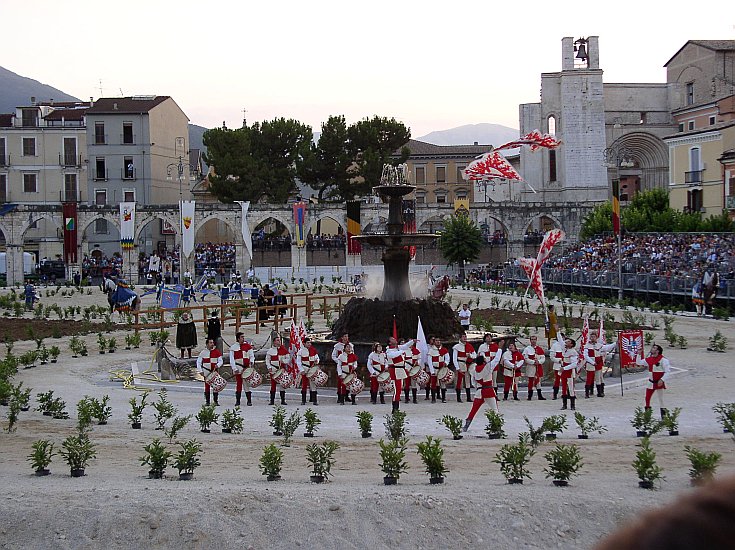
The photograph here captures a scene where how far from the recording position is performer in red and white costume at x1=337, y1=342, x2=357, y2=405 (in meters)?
18.8

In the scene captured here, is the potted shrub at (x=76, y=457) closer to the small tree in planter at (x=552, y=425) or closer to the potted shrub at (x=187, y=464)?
the potted shrub at (x=187, y=464)

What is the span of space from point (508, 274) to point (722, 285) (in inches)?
758

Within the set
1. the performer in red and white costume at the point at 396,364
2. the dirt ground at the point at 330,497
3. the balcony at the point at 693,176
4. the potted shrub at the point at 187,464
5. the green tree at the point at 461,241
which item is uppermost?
the balcony at the point at 693,176

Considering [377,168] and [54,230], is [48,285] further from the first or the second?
[377,168]

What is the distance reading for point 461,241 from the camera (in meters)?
59.0

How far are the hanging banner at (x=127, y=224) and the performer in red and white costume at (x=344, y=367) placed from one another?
4431cm

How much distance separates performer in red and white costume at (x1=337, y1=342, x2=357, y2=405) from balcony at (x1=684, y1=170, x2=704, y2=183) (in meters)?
39.2

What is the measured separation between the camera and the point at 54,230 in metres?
71.4

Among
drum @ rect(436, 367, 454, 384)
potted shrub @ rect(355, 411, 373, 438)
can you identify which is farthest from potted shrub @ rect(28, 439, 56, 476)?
drum @ rect(436, 367, 454, 384)

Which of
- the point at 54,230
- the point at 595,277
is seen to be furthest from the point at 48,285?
the point at 595,277

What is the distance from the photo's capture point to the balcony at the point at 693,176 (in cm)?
5284

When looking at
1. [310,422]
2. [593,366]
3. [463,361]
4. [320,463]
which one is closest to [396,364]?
[463,361]

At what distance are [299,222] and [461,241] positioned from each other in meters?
11.5

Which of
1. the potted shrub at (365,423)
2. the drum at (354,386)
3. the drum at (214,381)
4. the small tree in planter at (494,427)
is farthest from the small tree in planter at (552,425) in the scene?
the drum at (214,381)
